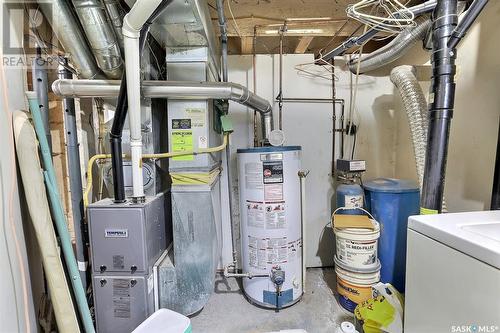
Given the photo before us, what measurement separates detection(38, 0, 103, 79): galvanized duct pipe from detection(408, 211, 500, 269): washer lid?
6.44 ft

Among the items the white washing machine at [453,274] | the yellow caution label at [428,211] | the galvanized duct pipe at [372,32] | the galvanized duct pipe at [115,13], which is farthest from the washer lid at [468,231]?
the galvanized duct pipe at [115,13]

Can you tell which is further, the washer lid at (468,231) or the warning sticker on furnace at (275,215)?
the warning sticker on furnace at (275,215)

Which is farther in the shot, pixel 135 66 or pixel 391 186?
pixel 391 186

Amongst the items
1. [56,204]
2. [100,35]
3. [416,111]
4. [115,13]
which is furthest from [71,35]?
[416,111]

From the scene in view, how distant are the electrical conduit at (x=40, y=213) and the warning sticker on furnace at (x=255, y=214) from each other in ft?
3.87

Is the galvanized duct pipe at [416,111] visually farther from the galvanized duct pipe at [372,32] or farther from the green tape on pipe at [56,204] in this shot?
the green tape on pipe at [56,204]

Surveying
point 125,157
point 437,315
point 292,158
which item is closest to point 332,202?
point 292,158

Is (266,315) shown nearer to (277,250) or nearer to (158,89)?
(277,250)

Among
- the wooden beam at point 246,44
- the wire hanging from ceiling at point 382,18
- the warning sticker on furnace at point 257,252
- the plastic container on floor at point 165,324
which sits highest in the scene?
the wooden beam at point 246,44

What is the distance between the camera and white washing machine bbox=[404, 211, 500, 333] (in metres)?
0.71

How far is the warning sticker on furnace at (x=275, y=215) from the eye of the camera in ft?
6.12

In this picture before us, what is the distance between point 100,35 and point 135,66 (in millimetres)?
332

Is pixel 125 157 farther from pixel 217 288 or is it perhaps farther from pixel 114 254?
pixel 217 288

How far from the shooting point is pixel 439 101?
1252mm
